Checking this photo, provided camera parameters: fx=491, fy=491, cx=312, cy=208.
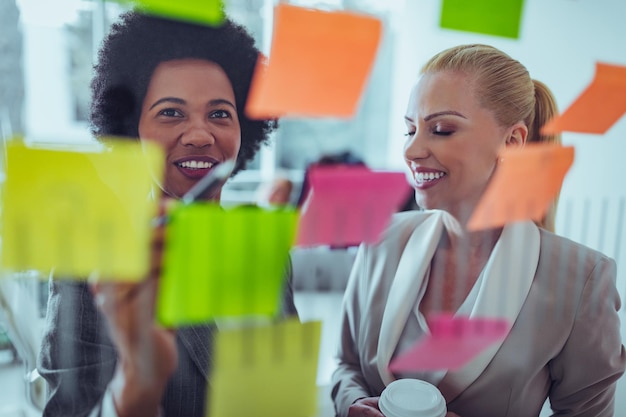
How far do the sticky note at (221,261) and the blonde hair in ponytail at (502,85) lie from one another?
0.74 ft

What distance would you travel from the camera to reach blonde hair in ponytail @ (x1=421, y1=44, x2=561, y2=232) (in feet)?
1.61

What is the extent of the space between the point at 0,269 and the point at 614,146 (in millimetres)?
664

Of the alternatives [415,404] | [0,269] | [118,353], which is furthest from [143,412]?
[415,404]

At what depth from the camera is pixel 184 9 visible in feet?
1.25

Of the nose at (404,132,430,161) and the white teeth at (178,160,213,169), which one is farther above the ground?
the nose at (404,132,430,161)

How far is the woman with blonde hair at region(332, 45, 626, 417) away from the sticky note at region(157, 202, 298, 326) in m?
0.14

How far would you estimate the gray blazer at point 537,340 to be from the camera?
562 millimetres

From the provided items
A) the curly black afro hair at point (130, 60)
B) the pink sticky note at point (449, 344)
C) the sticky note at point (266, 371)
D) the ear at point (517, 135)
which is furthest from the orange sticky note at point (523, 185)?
the curly black afro hair at point (130, 60)

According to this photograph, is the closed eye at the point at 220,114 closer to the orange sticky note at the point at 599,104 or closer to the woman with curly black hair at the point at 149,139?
the woman with curly black hair at the point at 149,139

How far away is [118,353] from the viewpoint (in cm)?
42

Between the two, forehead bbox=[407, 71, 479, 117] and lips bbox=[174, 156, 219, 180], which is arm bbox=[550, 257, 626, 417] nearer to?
forehead bbox=[407, 71, 479, 117]

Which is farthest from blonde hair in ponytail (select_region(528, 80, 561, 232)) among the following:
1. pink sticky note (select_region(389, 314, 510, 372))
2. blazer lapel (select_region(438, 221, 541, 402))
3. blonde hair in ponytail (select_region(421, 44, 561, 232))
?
pink sticky note (select_region(389, 314, 510, 372))

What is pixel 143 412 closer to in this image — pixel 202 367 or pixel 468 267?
pixel 202 367

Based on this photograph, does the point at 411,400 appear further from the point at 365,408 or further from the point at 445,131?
the point at 445,131
